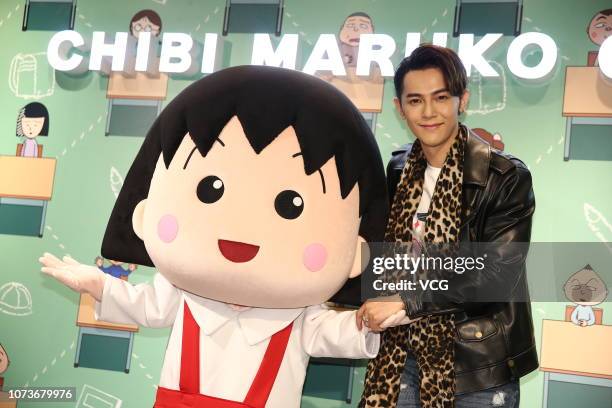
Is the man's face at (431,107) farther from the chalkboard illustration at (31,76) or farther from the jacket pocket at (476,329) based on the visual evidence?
the chalkboard illustration at (31,76)

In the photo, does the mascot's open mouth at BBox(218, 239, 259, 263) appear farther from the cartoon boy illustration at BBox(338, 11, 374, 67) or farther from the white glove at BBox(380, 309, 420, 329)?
the cartoon boy illustration at BBox(338, 11, 374, 67)

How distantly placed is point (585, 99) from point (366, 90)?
99 centimetres

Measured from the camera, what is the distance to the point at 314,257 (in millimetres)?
2148

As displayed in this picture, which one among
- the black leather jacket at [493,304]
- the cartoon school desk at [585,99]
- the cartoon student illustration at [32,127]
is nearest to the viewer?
the black leather jacket at [493,304]

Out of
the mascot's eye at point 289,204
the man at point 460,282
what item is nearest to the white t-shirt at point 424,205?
the man at point 460,282

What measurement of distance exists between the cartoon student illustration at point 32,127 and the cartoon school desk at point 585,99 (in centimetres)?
266

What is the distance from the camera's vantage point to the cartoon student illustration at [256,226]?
6.95ft

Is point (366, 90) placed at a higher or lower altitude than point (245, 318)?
higher

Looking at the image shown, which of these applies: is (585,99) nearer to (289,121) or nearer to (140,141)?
(289,121)

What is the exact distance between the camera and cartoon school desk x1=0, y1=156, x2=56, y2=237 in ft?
12.5

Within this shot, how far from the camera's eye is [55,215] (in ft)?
12.4

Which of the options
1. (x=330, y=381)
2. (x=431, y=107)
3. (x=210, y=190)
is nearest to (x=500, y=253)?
(x=431, y=107)

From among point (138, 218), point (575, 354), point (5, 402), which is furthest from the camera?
point (5, 402)

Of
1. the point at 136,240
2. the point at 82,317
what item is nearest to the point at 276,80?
the point at 136,240
